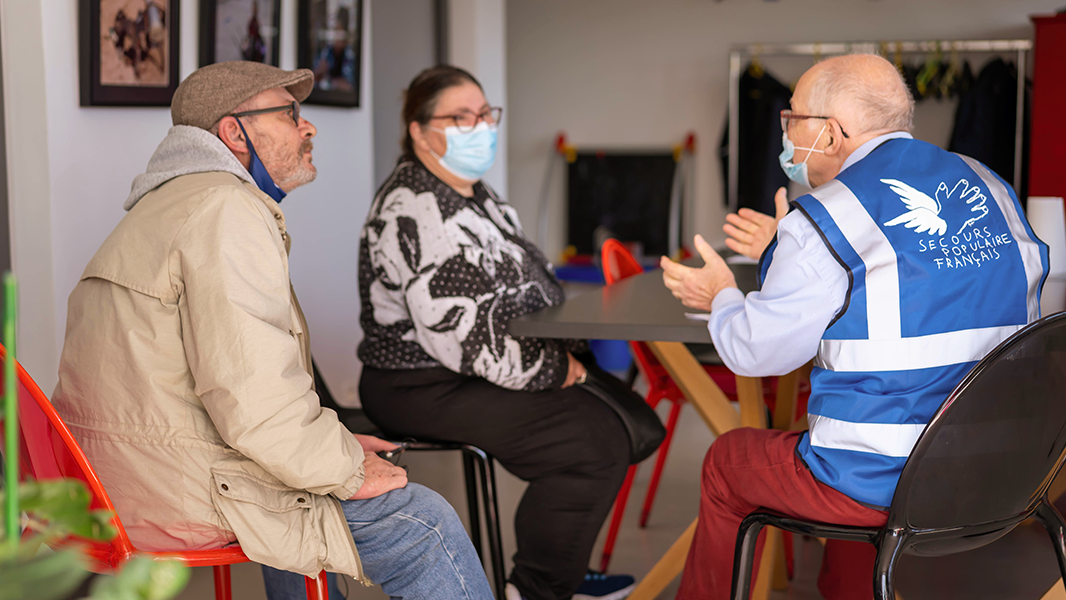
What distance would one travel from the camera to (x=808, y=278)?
1.38m

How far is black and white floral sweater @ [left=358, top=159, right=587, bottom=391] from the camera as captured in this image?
203 centimetres

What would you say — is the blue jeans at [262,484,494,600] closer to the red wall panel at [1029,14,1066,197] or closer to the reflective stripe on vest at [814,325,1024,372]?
the reflective stripe on vest at [814,325,1024,372]

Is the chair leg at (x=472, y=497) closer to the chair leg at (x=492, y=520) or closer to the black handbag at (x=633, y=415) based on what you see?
the chair leg at (x=492, y=520)

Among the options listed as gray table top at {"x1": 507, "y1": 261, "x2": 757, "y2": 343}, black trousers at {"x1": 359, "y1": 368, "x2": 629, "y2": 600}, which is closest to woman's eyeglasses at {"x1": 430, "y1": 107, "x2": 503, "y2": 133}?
gray table top at {"x1": 507, "y1": 261, "x2": 757, "y2": 343}

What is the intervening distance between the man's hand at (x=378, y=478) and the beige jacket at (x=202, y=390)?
0.26 ft

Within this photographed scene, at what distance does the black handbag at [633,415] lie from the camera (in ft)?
7.10

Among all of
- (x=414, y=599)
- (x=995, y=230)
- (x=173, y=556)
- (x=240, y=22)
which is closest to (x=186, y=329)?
(x=173, y=556)

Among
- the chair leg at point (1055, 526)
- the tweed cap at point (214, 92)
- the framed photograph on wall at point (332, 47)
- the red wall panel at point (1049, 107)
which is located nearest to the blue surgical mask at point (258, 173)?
the tweed cap at point (214, 92)

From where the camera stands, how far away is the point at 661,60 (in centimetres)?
597

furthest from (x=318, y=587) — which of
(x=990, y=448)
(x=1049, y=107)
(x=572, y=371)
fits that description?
(x=1049, y=107)

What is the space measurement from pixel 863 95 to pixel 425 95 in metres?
1.17

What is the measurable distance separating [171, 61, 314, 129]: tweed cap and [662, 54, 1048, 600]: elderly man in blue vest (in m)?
0.90

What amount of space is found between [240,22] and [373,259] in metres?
1.24

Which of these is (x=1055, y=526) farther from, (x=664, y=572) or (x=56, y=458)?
(x=56, y=458)
